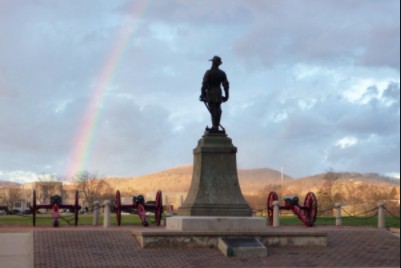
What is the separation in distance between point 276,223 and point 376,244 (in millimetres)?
4674

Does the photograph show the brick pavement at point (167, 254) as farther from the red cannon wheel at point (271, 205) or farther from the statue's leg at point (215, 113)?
the red cannon wheel at point (271, 205)

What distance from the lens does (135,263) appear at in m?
13.5

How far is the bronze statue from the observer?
59.7ft

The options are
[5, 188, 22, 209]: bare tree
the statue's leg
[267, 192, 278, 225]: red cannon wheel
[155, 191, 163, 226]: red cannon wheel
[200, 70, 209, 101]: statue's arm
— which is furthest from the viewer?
[5, 188, 22, 209]: bare tree

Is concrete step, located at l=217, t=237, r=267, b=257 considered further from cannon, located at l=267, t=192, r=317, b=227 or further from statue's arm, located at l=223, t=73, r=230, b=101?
cannon, located at l=267, t=192, r=317, b=227

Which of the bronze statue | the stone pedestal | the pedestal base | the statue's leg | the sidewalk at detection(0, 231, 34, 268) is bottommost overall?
the sidewalk at detection(0, 231, 34, 268)

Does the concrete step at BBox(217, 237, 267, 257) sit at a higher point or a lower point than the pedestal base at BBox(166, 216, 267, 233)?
lower

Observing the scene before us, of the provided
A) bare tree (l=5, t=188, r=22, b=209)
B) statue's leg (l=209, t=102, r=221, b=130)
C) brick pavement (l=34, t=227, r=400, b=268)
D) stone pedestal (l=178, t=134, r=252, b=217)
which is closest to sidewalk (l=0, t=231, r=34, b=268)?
brick pavement (l=34, t=227, r=400, b=268)

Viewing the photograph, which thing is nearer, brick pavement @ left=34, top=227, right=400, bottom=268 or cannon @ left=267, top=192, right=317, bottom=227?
brick pavement @ left=34, top=227, right=400, bottom=268

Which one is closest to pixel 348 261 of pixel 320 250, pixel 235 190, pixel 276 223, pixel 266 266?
pixel 320 250

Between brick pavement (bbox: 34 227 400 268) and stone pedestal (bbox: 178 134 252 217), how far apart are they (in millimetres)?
1788

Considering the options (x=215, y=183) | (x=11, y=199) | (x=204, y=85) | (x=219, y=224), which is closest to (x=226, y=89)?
(x=204, y=85)

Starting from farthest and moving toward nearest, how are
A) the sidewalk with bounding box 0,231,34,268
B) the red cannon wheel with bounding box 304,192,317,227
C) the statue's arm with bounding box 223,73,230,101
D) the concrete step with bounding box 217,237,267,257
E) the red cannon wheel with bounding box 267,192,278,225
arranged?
the red cannon wheel with bounding box 267,192,278,225 → the red cannon wheel with bounding box 304,192,317,227 → the statue's arm with bounding box 223,73,230,101 → the concrete step with bounding box 217,237,267,257 → the sidewalk with bounding box 0,231,34,268

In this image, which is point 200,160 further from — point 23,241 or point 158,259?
point 23,241
